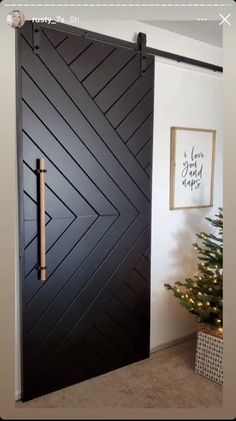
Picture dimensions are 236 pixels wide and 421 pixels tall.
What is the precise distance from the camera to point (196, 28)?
259 centimetres

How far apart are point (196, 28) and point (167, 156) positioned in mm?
839

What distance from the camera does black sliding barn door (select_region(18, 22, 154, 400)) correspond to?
210cm

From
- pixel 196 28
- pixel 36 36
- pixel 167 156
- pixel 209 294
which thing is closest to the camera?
pixel 36 36

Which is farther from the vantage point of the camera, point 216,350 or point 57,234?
point 216,350

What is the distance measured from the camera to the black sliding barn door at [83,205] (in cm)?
210

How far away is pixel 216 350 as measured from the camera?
238 centimetres

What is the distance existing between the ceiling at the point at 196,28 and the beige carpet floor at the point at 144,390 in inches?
85.7

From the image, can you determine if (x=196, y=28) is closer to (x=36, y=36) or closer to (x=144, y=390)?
(x=36, y=36)

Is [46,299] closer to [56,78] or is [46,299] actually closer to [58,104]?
[58,104]

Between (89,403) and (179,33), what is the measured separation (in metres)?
2.37

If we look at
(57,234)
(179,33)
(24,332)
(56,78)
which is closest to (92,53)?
(56,78)

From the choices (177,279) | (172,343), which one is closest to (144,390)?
(172,343)

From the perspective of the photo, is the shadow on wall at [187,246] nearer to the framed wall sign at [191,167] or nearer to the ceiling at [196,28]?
the framed wall sign at [191,167]

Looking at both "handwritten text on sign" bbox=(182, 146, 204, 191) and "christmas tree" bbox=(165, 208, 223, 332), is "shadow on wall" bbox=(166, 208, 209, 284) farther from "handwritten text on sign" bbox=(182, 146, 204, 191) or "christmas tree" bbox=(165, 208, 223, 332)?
"christmas tree" bbox=(165, 208, 223, 332)
